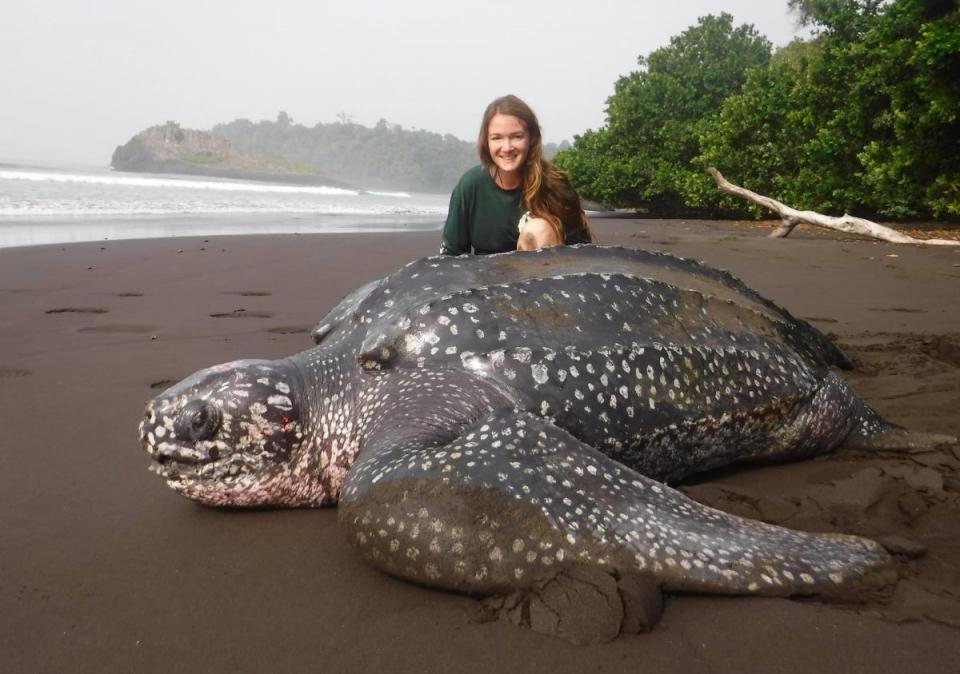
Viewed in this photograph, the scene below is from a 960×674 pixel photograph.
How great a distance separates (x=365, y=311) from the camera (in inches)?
91.6

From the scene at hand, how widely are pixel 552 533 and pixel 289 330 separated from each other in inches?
116

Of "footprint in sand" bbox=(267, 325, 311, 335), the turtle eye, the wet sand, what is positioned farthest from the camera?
"footprint in sand" bbox=(267, 325, 311, 335)

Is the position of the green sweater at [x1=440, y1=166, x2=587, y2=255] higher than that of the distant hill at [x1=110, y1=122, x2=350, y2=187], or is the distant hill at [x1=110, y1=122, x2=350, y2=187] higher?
the distant hill at [x1=110, y1=122, x2=350, y2=187]

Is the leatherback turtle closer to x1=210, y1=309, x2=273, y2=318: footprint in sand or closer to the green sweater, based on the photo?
the green sweater

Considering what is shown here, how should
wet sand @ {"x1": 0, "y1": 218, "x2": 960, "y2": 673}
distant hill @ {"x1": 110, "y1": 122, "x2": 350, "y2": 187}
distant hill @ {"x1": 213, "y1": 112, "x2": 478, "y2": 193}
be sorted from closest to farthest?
wet sand @ {"x1": 0, "y1": 218, "x2": 960, "y2": 673} < distant hill @ {"x1": 110, "y1": 122, "x2": 350, "y2": 187} < distant hill @ {"x1": 213, "y1": 112, "x2": 478, "y2": 193}

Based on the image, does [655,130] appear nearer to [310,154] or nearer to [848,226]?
[848,226]

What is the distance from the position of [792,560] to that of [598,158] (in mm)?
16660

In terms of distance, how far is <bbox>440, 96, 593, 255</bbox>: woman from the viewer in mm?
3451

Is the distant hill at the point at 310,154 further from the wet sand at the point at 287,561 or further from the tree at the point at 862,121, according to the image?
the wet sand at the point at 287,561

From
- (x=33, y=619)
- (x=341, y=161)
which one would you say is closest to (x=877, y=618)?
(x=33, y=619)

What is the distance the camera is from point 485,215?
12.4 feet

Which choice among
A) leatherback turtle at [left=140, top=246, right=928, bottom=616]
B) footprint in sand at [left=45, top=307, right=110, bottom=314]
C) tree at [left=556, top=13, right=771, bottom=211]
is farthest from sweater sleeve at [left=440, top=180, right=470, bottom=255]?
tree at [left=556, top=13, right=771, bottom=211]

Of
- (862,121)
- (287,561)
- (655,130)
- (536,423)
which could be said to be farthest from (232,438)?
(655,130)

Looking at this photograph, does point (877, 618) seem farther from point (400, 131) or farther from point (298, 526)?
point (400, 131)
